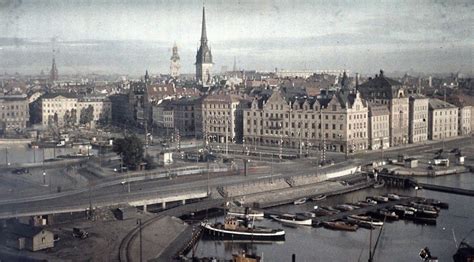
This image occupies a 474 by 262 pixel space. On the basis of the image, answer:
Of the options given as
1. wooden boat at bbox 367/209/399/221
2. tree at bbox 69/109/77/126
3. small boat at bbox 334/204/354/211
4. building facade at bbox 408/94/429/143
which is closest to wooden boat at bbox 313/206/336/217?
small boat at bbox 334/204/354/211

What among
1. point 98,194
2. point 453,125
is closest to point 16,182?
point 98,194

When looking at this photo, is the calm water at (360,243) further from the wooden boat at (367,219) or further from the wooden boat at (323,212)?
the wooden boat at (323,212)

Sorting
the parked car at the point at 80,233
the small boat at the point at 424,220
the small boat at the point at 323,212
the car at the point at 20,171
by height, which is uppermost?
the car at the point at 20,171

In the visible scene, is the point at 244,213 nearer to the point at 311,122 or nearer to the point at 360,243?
the point at 360,243

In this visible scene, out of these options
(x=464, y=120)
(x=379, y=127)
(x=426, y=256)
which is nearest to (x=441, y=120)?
(x=464, y=120)

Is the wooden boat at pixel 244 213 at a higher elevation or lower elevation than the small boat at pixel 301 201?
higher

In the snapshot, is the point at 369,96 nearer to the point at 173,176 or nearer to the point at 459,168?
the point at 459,168

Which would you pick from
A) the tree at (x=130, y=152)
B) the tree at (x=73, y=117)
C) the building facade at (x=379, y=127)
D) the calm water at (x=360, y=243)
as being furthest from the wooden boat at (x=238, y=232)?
the tree at (x=73, y=117)
